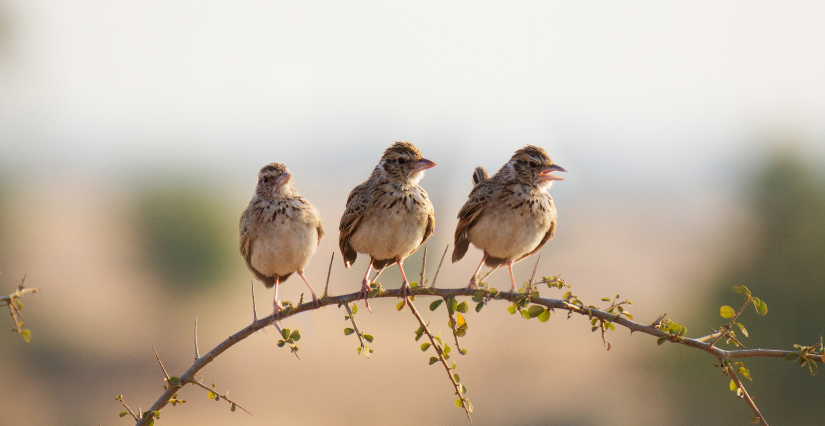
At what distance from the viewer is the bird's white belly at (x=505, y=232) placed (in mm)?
5031

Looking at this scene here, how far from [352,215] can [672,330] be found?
2553 millimetres

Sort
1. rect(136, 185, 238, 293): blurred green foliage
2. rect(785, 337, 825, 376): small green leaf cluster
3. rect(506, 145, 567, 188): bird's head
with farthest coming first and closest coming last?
rect(136, 185, 238, 293): blurred green foliage → rect(506, 145, 567, 188): bird's head → rect(785, 337, 825, 376): small green leaf cluster

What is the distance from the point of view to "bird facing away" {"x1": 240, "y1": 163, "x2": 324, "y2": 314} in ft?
16.7

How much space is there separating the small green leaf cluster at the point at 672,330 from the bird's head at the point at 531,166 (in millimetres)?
2197

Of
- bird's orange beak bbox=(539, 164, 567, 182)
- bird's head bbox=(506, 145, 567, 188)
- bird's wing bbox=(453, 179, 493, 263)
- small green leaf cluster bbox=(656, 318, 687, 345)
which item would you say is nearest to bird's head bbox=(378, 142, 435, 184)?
bird's wing bbox=(453, 179, 493, 263)

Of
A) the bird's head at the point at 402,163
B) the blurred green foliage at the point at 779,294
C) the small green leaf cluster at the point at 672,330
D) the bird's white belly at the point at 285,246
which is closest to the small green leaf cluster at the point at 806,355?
the small green leaf cluster at the point at 672,330

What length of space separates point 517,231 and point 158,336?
7285 centimetres

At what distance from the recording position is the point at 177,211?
60406mm

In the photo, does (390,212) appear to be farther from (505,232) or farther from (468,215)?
(505,232)

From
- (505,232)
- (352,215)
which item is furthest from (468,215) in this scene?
(352,215)

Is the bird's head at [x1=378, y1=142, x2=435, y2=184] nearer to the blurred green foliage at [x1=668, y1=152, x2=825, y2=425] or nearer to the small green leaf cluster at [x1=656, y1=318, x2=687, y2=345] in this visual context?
the small green leaf cluster at [x1=656, y1=318, x2=687, y2=345]

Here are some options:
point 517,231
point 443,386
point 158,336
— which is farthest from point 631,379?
point 517,231

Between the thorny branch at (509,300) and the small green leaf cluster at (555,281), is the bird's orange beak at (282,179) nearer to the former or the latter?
the thorny branch at (509,300)

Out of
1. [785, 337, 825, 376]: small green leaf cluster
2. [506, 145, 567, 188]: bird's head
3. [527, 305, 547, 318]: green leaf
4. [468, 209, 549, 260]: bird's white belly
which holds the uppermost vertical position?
[506, 145, 567, 188]: bird's head
